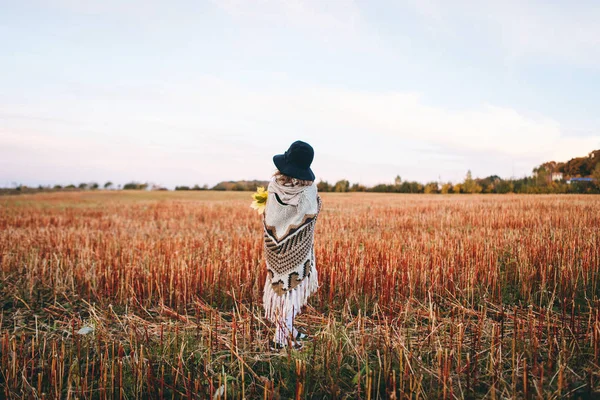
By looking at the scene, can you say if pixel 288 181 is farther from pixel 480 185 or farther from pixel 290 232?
pixel 480 185

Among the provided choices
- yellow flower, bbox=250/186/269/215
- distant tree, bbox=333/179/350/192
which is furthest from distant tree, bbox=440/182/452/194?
yellow flower, bbox=250/186/269/215

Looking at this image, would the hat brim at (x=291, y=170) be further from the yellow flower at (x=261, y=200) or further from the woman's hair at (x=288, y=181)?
the yellow flower at (x=261, y=200)

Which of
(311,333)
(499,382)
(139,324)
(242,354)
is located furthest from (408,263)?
(139,324)

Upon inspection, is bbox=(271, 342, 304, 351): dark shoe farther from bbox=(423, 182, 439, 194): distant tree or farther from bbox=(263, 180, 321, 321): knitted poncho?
bbox=(423, 182, 439, 194): distant tree

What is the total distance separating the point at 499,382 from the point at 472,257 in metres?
3.76

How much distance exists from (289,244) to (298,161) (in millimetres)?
824

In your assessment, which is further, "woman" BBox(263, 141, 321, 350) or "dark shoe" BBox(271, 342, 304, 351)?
"woman" BBox(263, 141, 321, 350)

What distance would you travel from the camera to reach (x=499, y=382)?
277cm

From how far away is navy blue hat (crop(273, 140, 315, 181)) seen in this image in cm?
339

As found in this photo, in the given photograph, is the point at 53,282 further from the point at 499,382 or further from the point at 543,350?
the point at 543,350

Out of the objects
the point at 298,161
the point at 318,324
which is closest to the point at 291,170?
the point at 298,161

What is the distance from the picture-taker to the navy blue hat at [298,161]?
3.39 meters

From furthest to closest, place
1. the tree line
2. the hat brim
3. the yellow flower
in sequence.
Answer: the tree line
the yellow flower
the hat brim

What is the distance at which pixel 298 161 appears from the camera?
343cm
